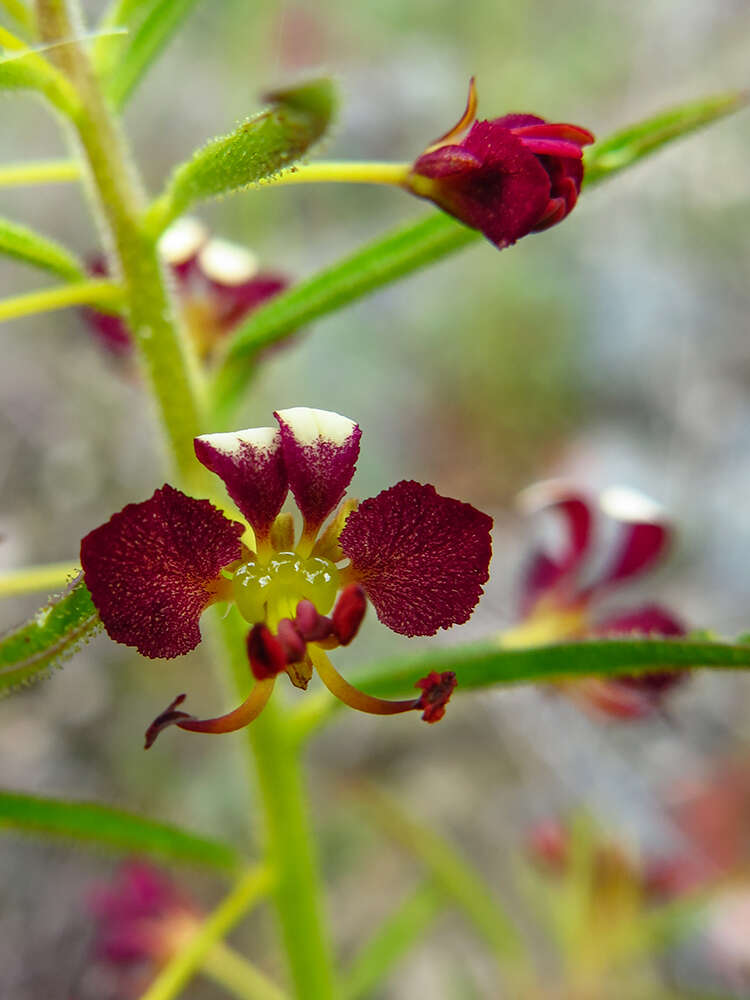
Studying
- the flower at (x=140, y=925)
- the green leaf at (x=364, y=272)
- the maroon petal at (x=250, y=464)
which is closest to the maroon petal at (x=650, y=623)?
the green leaf at (x=364, y=272)

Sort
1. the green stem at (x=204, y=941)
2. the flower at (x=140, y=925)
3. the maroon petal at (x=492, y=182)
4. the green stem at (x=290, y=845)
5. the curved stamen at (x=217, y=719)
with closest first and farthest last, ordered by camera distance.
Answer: the curved stamen at (x=217, y=719), the maroon petal at (x=492, y=182), the green stem at (x=204, y=941), the green stem at (x=290, y=845), the flower at (x=140, y=925)

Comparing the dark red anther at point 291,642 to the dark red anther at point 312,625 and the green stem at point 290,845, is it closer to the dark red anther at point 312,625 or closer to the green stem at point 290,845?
the dark red anther at point 312,625

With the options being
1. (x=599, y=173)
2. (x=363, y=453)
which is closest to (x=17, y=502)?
(x=363, y=453)

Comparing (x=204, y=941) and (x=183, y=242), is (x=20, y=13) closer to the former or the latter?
(x=183, y=242)

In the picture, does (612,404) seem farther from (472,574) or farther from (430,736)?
(472,574)

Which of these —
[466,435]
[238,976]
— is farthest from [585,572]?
[466,435]

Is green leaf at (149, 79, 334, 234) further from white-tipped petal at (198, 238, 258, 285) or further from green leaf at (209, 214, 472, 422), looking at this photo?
white-tipped petal at (198, 238, 258, 285)

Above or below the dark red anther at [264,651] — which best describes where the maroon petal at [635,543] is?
below
